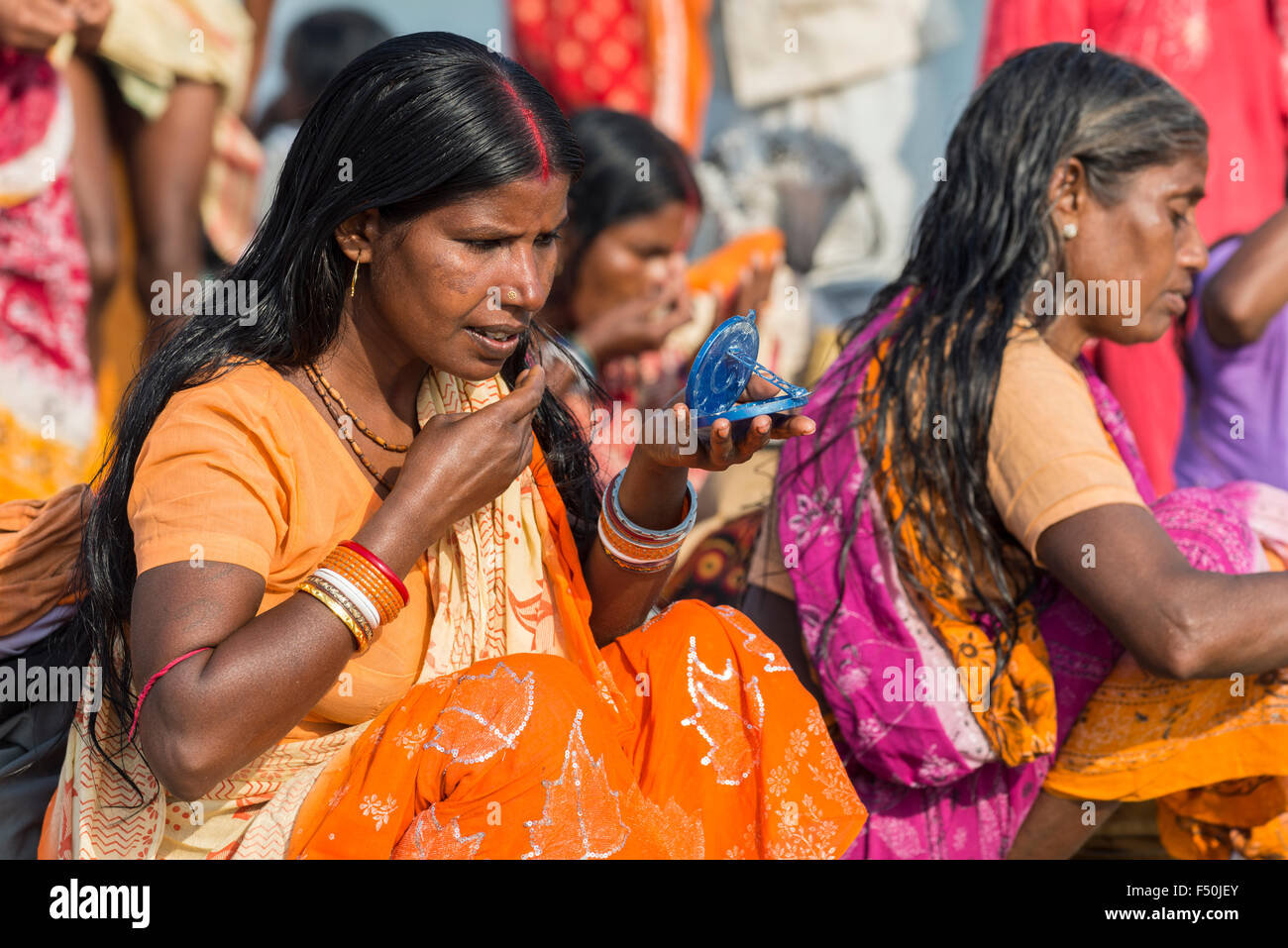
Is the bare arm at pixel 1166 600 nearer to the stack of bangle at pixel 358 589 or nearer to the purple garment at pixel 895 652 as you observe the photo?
the purple garment at pixel 895 652

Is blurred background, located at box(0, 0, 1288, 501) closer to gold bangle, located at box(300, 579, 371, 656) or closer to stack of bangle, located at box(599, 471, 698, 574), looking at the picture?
stack of bangle, located at box(599, 471, 698, 574)

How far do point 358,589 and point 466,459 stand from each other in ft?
0.85

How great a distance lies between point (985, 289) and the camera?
8.16 feet

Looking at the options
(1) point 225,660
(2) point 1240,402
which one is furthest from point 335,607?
(2) point 1240,402

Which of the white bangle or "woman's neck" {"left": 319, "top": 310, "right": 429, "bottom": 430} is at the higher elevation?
"woman's neck" {"left": 319, "top": 310, "right": 429, "bottom": 430}

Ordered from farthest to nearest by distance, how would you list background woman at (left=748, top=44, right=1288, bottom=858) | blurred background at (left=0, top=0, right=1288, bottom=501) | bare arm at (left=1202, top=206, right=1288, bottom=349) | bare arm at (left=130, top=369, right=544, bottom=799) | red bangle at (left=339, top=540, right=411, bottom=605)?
blurred background at (left=0, top=0, right=1288, bottom=501), bare arm at (left=1202, top=206, right=1288, bottom=349), background woman at (left=748, top=44, right=1288, bottom=858), red bangle at (left=339, top=540, right=411, bottom=605), bare arm at (left=130, top=369, right=544, bottom=799)

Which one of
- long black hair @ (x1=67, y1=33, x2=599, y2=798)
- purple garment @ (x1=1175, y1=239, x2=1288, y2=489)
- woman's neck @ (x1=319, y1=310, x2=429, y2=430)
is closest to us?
long black hair @ (x1=67, y1=33, x2=599, y2=798)

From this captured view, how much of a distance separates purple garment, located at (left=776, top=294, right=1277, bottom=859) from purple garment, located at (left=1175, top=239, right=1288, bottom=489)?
973 mm

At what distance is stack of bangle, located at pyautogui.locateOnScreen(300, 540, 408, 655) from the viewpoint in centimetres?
170

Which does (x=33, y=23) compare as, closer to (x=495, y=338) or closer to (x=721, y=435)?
(x=495, y=338)

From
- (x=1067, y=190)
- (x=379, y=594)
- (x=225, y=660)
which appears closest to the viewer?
(x=225, y=660)

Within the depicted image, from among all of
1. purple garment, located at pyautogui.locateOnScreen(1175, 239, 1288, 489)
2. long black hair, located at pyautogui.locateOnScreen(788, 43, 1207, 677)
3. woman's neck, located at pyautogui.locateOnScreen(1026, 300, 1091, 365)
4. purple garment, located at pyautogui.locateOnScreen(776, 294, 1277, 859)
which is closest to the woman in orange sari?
purple garment, located at pyautogui.locateOnScreen(776, 294, 1277, 859)

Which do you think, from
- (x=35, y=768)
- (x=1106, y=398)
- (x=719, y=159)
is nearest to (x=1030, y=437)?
(x=1106, y=398)
